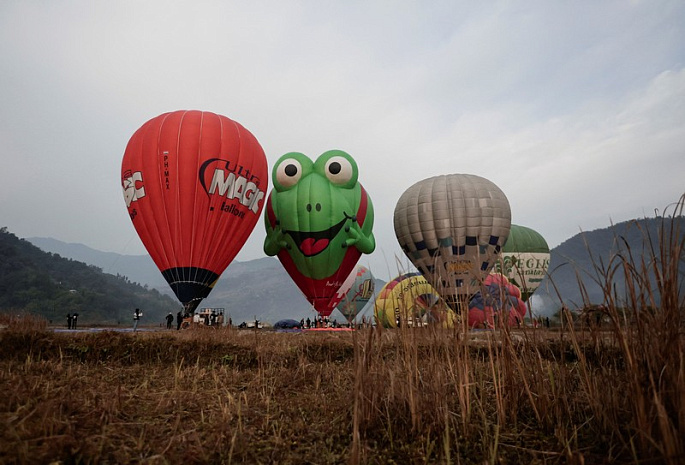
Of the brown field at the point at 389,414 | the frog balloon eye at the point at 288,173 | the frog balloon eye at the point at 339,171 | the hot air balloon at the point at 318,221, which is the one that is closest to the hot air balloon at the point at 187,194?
the frog balloon eye at the point at 288,173

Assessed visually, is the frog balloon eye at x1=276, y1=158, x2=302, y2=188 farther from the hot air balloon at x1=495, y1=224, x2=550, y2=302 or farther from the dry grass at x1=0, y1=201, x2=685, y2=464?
the hot air balloon at x1=495, y1=224, x2=550, y2=302

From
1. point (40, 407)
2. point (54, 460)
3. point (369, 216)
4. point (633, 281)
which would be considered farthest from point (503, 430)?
point (369, 216)

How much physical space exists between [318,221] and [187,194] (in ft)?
22.1

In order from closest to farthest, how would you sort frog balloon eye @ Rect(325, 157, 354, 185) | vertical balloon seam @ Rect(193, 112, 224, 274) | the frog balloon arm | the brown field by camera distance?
the brown field < vertical balloon seam @ Rect(193, 112, 224, 274) < the frog balloon arm < frog balloon eye @ Rect(325, 157, 354, 185)

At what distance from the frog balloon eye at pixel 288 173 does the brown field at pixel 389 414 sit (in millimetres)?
18051

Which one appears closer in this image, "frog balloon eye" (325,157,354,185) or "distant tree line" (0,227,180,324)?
"frog balloon eye" (325,157,354,185)

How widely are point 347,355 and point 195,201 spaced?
39.9ft

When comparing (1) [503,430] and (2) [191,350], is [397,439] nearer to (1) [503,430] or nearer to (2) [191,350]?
(1) [503,430]

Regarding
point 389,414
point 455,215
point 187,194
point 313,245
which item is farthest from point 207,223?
point 389,414

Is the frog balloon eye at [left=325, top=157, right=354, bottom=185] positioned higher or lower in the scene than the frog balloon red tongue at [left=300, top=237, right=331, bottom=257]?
higher

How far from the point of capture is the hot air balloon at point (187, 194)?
54.5 feet

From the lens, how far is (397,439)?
2.35 m

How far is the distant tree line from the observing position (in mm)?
68081

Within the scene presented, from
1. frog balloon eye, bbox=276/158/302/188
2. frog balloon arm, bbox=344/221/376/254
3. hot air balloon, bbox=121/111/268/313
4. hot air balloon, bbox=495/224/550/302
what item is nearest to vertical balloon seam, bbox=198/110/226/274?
hot air balloon, bbox=121/111/268/313
